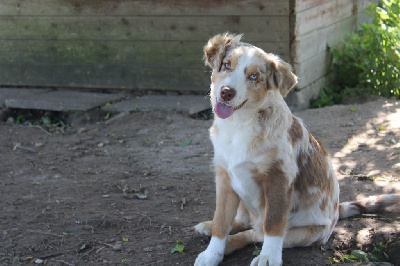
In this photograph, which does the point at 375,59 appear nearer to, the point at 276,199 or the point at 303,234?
the point at 303,234

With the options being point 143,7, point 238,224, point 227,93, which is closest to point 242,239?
point 238,224

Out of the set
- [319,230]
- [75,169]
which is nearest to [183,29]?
[75,169]

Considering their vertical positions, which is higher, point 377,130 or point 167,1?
point 167,1

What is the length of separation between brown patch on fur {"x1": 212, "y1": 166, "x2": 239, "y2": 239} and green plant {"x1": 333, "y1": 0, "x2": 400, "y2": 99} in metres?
5.74

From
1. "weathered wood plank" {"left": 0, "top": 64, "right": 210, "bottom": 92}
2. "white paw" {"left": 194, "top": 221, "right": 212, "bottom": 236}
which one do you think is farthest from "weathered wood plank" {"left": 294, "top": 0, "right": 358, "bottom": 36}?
"white paw" {"left": 194, "top": 221, "right": 212, "bottom": 236}

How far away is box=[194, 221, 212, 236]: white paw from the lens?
4.70 metres

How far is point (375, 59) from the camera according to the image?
31.0 feet

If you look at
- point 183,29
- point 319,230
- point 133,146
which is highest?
point 183,29

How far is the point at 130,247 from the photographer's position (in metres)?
4.69

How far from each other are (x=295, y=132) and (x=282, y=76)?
422 millimetres

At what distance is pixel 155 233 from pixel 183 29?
465cm

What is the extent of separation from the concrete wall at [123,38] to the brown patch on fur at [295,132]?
434cm

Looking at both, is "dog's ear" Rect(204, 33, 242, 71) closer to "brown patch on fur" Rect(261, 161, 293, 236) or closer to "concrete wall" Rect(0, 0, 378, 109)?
"brown patch on fur" Rect(261, 161, 293, 236)

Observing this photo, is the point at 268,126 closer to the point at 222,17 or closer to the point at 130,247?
the point at 130,247
